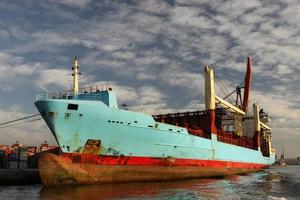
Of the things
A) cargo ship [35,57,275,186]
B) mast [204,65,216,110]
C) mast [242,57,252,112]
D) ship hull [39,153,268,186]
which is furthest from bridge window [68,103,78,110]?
mast [242,57,252,112]

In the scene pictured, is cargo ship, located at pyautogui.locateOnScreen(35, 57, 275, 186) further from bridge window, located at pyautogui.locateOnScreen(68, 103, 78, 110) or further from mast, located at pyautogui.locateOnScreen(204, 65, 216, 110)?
mast, located at pyautogui.locateOnScreen(204, 65, 216, 110)

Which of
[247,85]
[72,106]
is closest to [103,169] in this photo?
[72,106]

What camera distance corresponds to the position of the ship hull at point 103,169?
26875 mm

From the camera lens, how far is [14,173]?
106ft

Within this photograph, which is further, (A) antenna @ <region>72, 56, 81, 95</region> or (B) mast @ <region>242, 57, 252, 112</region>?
(B) mast @ <region>242, 57, 252, 112</region>

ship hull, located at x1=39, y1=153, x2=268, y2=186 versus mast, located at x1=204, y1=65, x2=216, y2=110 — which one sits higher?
mast, located at x1=204, y1=65, x2=216, y2=110

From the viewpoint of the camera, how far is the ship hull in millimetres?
26875

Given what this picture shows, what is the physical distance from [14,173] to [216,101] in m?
26.4

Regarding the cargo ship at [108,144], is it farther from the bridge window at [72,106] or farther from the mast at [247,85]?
the mast at [247,85]

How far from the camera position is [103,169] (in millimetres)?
28094

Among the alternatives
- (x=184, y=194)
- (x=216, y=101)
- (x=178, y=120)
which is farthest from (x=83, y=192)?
(x=216, y=101)

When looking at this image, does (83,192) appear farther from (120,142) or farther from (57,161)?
(120,142)

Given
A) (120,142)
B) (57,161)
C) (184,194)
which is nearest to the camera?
(184,194)

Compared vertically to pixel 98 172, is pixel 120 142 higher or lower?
higher
